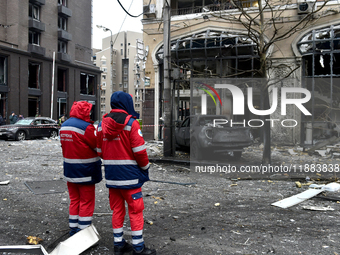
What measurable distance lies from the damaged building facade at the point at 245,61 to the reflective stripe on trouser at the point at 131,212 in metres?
6.39

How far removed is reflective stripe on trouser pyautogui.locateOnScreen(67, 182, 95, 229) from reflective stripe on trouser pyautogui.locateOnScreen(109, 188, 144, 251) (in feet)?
1.52

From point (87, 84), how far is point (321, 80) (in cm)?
3421

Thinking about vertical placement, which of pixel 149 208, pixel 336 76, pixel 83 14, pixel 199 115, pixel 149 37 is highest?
pixel 83 14

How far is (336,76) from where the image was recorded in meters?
14.8

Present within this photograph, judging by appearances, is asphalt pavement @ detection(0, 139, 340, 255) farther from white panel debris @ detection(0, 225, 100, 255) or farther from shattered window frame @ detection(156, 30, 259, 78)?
shattered window frame @ detection(156, 30, 259, 78)

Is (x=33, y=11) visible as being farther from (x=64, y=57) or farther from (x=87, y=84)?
(x=87, y=84)

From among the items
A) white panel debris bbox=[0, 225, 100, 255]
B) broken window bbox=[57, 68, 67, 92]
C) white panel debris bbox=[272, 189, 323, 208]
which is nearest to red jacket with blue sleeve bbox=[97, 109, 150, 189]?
white panel debris bbox=[0, 225, 100, 255]

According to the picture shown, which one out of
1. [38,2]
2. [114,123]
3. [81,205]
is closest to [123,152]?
[114,123]

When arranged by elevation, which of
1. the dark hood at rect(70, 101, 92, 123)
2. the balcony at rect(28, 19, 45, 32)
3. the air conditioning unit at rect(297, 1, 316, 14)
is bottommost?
the dark hood at rect(70, 101, 92, 123)

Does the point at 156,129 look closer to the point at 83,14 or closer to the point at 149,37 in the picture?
the point at 149,37

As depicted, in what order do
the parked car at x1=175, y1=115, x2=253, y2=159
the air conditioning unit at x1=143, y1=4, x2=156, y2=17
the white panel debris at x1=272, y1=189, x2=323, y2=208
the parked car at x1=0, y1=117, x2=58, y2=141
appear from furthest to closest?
the parked car at x1=0, y1=117, x2=58, y2=141, the air conditioning unit at x1=143, y1=4, x2=156, y2=17, the parked car at x1=175, y1=115, x2=253, y2=159, the white panel debris at x1=272, y1=189, x2=323, y2=208

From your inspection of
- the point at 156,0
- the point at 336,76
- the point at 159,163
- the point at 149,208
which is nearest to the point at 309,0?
the point at 336,76

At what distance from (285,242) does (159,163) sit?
7.21 metres

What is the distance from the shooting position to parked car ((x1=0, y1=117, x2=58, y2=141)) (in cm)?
1897
